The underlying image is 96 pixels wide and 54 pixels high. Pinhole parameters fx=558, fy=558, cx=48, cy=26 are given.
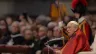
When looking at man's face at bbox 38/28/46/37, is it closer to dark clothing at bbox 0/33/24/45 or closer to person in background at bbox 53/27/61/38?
person in background at bbox 53/27/61/38

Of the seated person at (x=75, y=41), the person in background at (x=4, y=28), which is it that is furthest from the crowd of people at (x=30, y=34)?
the seated person at (x=75, y=41)

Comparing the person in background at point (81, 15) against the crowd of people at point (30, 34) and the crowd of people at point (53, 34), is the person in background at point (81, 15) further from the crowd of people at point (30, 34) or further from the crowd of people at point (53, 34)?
the crowd of people at point (30, 34)

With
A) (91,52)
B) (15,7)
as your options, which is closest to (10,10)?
(15,7)

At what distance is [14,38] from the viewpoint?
1254 cm

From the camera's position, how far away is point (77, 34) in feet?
31.1

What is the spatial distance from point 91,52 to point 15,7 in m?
8.32

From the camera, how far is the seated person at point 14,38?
1244cm

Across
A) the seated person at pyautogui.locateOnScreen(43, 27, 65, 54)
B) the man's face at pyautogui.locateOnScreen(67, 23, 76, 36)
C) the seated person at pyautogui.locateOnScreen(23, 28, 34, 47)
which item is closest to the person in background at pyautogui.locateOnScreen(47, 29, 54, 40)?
the seated person at pyautogui.locateOnScreen(43, 27, 65, 54)

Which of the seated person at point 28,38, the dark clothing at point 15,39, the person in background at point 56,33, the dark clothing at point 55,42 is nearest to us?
the dark clothing at point 55,42

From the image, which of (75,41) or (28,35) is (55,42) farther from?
(75,41)

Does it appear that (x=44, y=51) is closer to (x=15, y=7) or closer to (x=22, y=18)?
(x=22, y=18)

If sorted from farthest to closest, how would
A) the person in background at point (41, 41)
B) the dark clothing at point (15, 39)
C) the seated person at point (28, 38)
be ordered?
the dark clothing at point (15, 39)
the seated person at point (28, 38)
the person in background at point (41, 41)

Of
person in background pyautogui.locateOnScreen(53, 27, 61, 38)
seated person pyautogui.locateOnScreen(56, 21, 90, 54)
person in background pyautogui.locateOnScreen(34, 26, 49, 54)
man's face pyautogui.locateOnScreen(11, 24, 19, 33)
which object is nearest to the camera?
seated person pyautogui.locateOnScreen(56, 21, 90, 54)

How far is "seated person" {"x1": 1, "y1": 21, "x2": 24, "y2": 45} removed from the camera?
1244 centimetres
